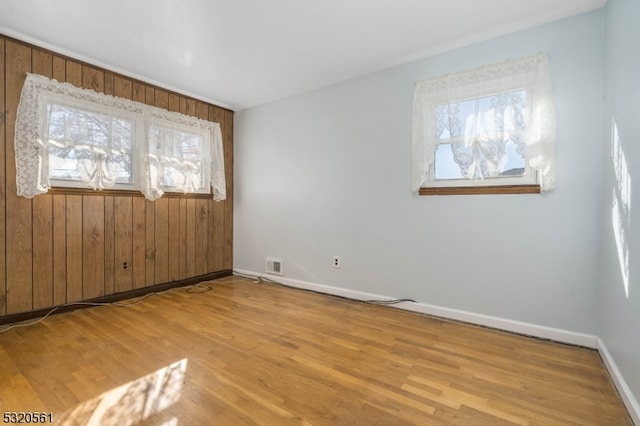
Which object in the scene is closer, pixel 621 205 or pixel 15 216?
pixel 621 205

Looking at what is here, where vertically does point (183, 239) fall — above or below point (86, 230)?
below

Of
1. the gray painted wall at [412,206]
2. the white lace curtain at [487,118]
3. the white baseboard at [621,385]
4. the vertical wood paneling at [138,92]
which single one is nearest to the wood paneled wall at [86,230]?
the vertical wood paneling at [138,92]

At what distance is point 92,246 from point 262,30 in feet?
8.45

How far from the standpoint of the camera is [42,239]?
8.31 ft

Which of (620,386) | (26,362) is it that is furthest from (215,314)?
(620,386)

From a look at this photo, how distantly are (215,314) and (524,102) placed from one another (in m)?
3.12

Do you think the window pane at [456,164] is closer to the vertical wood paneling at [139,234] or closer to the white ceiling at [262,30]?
the white ceiling at [262,30]

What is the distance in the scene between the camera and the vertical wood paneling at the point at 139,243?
3.16 metres

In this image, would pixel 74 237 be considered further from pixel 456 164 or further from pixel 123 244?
pixel 456 164

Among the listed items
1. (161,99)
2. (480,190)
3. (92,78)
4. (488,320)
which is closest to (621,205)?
(480,190)

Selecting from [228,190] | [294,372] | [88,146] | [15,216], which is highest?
[88,146]

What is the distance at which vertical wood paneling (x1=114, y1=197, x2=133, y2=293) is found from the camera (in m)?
3.02

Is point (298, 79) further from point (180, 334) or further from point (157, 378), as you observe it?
point (157, 378)

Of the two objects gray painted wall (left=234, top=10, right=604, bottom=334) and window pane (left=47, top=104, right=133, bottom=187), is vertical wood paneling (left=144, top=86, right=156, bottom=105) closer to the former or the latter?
window pane (left=47, top=104, right=133, bottom=187)
